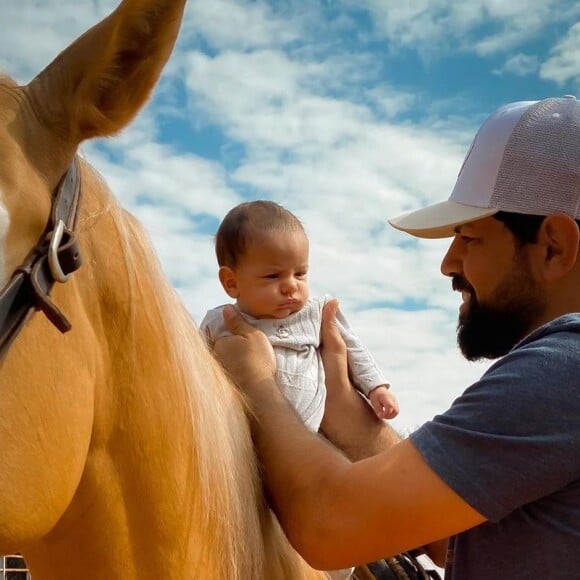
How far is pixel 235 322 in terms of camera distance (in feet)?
9.96

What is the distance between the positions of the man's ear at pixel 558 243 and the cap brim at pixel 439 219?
169 mm

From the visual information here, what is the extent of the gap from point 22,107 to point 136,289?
1.83 ft

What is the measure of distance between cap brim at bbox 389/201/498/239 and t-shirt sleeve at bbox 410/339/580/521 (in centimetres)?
56

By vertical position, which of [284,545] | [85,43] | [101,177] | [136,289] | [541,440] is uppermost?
[85,43]

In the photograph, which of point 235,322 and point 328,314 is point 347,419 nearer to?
point 328,314

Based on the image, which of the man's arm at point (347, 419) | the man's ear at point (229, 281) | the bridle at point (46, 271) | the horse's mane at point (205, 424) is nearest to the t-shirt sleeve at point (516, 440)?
the horse's mane at point (205, 424)

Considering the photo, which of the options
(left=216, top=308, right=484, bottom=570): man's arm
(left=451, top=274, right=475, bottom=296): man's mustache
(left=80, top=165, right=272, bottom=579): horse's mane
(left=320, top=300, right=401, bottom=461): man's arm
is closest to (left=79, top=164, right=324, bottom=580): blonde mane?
(left=80, top=165, right=272, bottom=579): horse's mane

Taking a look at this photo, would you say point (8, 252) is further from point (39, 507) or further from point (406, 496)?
point (406, 496)

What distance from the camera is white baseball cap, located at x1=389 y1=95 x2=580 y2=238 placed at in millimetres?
2270

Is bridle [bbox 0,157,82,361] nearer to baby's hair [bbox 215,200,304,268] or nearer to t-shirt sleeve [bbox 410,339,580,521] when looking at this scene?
t-shirt sleeve [bbox 410,339,580,521]

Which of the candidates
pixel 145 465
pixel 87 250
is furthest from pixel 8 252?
pixel 145 465

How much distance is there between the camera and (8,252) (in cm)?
172

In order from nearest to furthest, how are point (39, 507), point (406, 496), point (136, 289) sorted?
point (39, 507) < point (406, 496) < point (136, 289)

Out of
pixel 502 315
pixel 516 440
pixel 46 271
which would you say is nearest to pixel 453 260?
pixel 502 315
